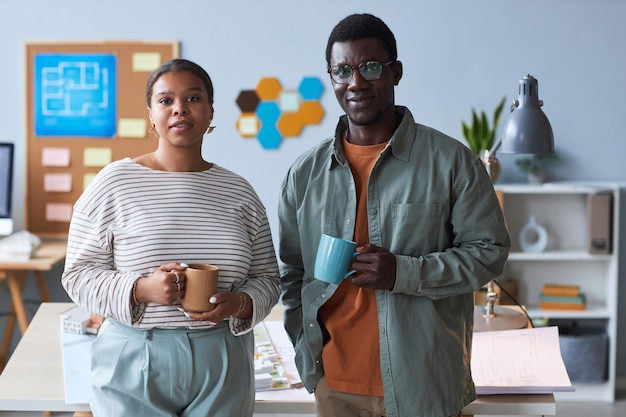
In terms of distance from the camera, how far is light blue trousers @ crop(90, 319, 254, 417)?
1487mm

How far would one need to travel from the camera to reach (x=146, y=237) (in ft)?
4.92

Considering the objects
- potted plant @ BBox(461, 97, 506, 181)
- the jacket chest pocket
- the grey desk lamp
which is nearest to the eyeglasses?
the jacket chest pocket

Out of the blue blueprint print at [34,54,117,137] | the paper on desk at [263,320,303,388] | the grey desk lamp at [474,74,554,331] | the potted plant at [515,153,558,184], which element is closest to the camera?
the paper on desk at [263,320,303,388]

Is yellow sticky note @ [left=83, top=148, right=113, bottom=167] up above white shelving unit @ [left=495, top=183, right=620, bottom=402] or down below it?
above

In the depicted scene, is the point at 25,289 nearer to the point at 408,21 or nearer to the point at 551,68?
the point at 408,21

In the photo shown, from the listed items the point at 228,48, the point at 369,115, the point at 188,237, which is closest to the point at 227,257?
the point at 188,237

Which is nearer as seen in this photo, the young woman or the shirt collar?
the young woman

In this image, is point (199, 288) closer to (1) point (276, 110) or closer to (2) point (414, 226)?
(2) point (414, 226)

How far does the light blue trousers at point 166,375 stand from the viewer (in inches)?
58.6

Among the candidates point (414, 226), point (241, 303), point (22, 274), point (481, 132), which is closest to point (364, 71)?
point (414, 226)

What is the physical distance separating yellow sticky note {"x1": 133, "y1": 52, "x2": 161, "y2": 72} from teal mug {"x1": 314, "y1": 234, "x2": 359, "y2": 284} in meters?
2.83

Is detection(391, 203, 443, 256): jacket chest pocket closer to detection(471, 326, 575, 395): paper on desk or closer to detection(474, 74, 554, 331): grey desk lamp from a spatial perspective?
detection(471, 326, 575, 395): paper on desk

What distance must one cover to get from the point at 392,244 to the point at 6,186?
9.30ft

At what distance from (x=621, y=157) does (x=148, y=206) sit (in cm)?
324
